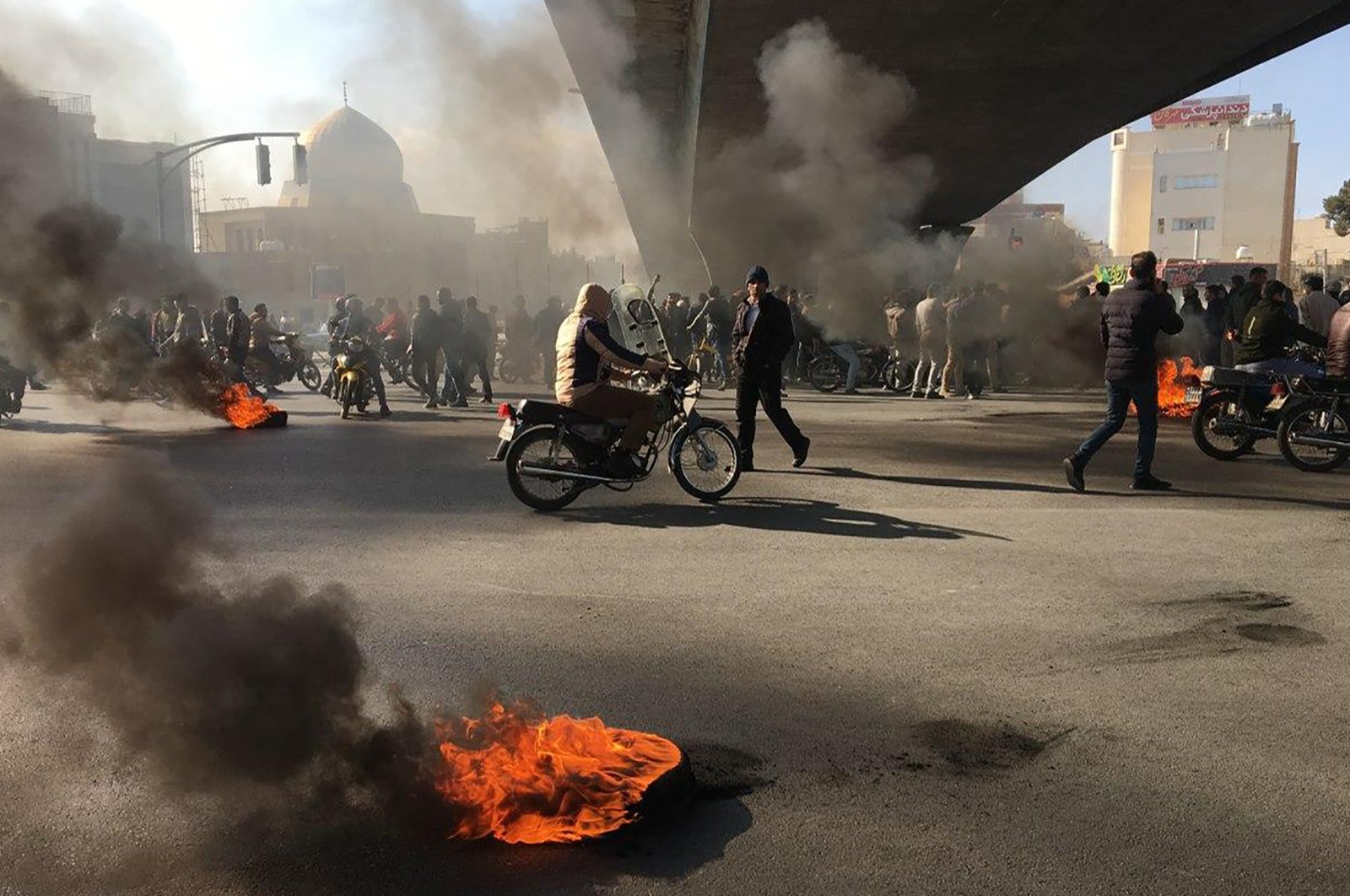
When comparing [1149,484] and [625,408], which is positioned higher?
[625,408]

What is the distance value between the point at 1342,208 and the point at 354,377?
161 feet

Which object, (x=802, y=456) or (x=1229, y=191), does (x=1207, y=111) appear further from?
(x=802, y=456)

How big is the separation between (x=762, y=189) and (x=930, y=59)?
586 centimetres

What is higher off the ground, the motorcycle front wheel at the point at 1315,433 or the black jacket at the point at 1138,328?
the black jacket at the point at 1138,328

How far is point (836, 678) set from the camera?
4.53 metres

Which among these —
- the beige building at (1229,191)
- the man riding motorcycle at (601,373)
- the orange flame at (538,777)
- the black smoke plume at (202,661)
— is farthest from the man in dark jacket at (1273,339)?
the beige building at (1229,191)

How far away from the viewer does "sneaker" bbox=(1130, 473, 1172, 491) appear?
884cm

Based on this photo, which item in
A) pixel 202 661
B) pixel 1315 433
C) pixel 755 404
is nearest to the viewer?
pixel 202 661

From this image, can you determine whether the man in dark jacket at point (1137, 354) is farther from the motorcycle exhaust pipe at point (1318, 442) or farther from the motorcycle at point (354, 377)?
the motorcycle at point (354, 377)

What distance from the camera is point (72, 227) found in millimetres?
4617

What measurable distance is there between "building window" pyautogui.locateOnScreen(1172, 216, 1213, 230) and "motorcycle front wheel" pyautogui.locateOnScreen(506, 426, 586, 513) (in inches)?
3104

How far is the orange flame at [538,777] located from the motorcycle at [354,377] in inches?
498

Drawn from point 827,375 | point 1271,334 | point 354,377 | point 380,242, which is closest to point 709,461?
point 1271,334

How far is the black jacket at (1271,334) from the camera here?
32.6 ft
